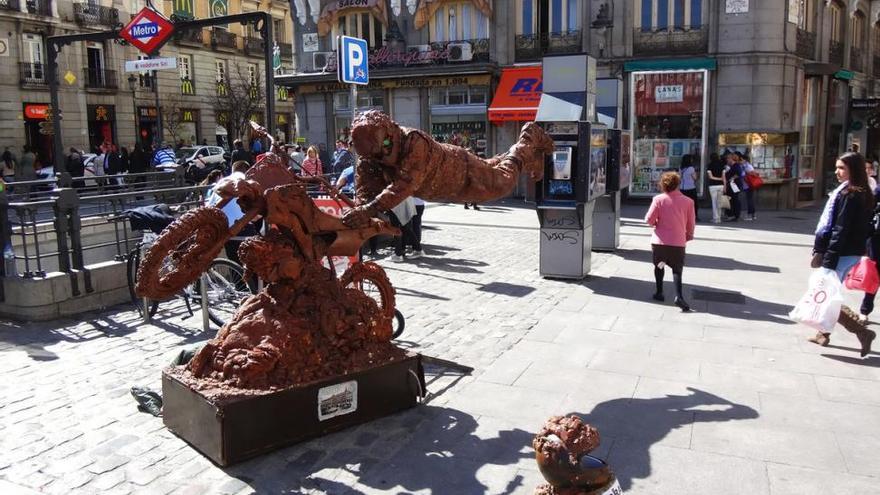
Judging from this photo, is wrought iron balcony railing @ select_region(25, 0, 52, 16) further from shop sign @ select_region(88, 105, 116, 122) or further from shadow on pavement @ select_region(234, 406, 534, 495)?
shadow on pavement @ select_region(234, 406, 534, 495)

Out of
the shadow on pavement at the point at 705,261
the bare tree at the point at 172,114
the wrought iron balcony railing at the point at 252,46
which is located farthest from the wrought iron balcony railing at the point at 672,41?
the wrought iron balcony railing at the point at 252,46

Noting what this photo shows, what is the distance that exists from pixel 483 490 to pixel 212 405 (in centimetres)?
174

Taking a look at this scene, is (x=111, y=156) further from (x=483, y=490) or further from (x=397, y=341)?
(x=483, y=490)

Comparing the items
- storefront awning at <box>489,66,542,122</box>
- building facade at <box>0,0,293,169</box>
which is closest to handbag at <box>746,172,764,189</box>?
storefront awning at <box>489,66,542,122</box>

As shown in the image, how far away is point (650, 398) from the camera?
5527mm

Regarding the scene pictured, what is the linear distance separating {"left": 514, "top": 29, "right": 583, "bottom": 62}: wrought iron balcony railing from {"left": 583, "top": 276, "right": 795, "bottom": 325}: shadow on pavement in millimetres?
13415

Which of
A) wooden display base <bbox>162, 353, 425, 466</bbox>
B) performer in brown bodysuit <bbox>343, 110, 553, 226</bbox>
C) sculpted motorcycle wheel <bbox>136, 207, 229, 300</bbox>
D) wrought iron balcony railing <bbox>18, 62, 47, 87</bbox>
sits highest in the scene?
wrought iron balcony railing <bbox>18, 62, 47, 87</bbox>

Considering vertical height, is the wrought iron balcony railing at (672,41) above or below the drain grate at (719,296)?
above

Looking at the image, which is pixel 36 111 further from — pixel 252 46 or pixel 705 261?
pixel 705 261

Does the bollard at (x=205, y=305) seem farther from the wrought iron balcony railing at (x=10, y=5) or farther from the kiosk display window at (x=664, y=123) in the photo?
the wrought iron balcony railing at (x=10, y=5)

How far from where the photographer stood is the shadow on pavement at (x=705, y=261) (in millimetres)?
11172

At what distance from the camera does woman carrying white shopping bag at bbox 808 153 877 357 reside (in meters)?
6.69

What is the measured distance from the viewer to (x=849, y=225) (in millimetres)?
6703

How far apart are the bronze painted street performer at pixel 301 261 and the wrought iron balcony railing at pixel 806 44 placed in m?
19.2
